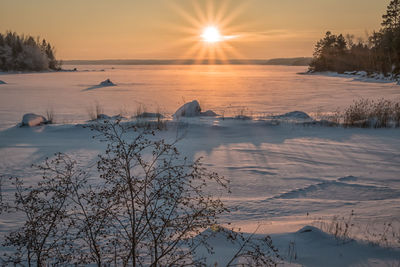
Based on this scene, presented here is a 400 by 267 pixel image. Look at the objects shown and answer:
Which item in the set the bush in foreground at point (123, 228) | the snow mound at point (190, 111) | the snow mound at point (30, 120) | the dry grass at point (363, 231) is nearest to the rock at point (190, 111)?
the snow mound at point (190, 111)

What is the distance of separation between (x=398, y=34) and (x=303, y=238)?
1943 inches

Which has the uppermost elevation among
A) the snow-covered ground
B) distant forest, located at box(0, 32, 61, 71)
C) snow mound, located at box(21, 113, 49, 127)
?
distant forest, located at box(0, 32, 61, 71)

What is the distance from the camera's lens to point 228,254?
3.25 metres

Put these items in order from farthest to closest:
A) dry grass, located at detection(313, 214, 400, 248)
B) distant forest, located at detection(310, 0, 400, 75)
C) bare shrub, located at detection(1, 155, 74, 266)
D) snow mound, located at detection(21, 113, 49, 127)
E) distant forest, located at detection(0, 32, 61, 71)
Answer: distant forest, located at detection(0, 32, 61, 71)
distant forest, located at detection(310, 0, 400, 75)
snow mound, located at detection(21, 113, 49, 127)
dry grass, located at detection(313, 214, 400, 248)
bare shrub, located at detection(1, 155, 74, 266)

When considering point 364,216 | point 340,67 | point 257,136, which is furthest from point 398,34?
point 364,216

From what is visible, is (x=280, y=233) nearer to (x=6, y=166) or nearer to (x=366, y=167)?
(x=366, y=167)

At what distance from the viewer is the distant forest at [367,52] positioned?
47.0 m

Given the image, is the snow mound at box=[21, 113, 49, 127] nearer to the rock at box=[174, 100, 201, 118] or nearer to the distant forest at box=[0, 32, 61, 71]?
the rock at box=[174, 100, 201, 118]

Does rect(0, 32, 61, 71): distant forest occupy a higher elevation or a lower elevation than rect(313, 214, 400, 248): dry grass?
higher

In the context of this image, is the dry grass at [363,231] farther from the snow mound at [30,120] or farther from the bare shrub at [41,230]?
the snow mound at [30,120]

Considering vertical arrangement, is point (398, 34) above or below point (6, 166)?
above

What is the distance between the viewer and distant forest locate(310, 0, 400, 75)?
1852 inches

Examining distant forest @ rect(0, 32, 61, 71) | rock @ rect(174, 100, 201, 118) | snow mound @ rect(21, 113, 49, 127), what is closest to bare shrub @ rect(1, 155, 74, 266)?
snow mound @ rect(21, 113, 49, 127)

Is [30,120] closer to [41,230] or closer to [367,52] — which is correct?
[41,230]
